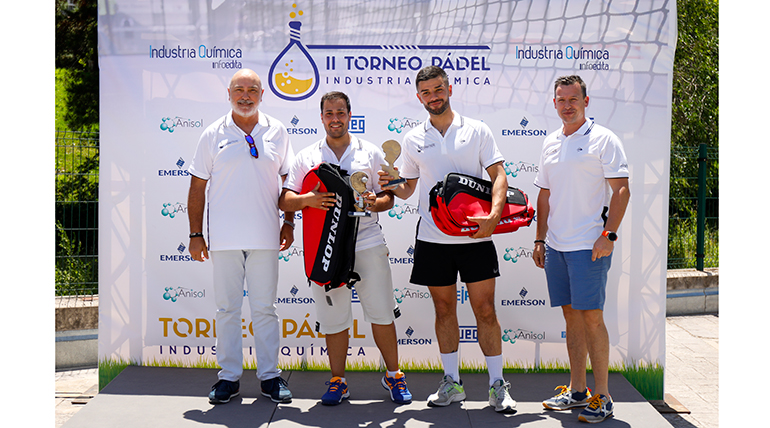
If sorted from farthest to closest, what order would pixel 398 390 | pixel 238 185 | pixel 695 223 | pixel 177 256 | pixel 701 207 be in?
pixel 695 223 → pixel 701 207 → pixel 177 256 → pixel 398 390 → pixel 238 185

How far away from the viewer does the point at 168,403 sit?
3715 millimetres

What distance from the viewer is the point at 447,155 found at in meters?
3.49

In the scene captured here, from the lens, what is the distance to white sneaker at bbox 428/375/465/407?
3.64 meters

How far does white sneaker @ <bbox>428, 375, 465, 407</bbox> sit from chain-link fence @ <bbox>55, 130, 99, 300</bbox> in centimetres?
362

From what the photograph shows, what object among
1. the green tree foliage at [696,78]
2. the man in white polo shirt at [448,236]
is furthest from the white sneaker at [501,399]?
the green tree foliage at [696,78]

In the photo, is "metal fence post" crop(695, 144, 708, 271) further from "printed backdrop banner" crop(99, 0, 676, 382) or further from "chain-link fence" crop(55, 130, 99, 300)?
"chain-link fence" crop(55, 130, 99, 300)

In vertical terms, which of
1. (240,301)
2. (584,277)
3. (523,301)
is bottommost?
(523,301)

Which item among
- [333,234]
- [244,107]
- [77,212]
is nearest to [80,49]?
[77,212]

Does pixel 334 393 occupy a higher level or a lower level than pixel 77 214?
lower

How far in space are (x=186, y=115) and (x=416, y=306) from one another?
224 cm

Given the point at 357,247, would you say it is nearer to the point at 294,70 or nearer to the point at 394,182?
the point at 394,182

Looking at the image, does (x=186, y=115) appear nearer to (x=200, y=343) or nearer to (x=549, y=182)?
(x=200, y=343)

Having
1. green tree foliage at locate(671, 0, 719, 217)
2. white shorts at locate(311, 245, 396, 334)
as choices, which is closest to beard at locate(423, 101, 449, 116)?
white shorts at locate(311, 245, 396, 334)

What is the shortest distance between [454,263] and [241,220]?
1329 mm
